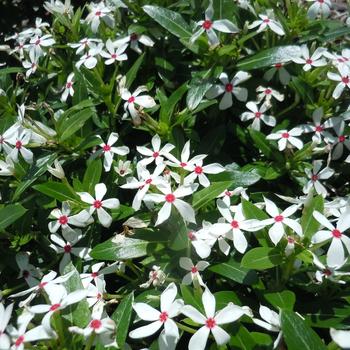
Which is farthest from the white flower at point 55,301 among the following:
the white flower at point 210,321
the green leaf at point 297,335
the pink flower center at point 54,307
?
the green leaf at point 297,335

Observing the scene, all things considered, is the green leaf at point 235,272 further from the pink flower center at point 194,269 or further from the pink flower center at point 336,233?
the pink flower center at point 336,233

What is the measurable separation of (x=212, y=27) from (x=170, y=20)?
0.66 ft

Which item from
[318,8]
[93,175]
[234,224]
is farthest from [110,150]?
[318,8]

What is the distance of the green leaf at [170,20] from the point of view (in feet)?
6.35

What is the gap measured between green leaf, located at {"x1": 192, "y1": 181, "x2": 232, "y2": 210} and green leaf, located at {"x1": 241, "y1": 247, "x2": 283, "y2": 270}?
0.78ft

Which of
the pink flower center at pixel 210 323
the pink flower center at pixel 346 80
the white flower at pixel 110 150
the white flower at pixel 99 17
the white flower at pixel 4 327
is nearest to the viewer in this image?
the white flower at pixel 4 327

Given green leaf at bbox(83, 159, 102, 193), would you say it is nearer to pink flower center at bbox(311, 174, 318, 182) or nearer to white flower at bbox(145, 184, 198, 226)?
white flower at bbox(145, 184, 198, 226)

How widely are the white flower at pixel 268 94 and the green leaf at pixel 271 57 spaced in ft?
0.41

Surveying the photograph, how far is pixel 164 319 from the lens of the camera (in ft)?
4.26

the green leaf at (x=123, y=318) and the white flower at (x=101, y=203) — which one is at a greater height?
the white flower at (x=101, y=203)

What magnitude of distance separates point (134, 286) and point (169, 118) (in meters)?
0.63

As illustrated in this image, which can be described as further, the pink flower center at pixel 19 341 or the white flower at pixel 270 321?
the white flower at pixel 270 321

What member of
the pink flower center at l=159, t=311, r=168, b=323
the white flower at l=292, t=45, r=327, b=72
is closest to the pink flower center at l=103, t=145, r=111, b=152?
the pink flower center at l=159, t=311, r=168, b=323

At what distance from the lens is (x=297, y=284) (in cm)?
154
